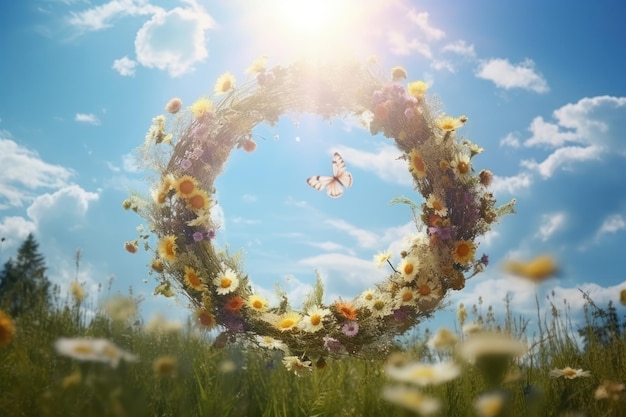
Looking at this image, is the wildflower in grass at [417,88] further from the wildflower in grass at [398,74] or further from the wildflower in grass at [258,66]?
the wildflower in grass at [258,66]

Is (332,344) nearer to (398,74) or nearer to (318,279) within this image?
(318,279)

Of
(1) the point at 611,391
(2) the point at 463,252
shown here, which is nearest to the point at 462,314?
(2) the point at 463,252

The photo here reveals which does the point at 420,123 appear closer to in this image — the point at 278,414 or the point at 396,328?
the point at 396,328

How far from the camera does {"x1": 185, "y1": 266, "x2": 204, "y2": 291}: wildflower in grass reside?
456 centimetres

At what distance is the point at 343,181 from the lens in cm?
555

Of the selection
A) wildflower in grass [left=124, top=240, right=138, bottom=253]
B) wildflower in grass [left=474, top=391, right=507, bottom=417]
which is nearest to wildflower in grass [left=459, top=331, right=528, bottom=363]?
wildflower in grass [left=474, top=391, right=507, bottom=417]

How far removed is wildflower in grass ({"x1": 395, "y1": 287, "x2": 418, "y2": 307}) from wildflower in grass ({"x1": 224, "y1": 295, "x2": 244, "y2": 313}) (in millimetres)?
1232

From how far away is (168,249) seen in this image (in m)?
4.67

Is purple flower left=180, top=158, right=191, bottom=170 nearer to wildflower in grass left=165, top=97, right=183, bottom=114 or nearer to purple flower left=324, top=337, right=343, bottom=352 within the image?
wildflower in grass left=165, top=97, right=183, bottom=114

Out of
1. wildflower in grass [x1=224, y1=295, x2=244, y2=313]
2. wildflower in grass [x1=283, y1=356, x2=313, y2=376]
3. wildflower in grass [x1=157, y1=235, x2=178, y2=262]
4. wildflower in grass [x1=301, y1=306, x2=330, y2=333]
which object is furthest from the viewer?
wildflower in grass [x1=157, y1=235, x2=178, y2=262]

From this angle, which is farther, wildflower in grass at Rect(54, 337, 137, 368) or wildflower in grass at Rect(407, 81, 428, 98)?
wildflower in grass at Rect(407, 81, 428, 98)

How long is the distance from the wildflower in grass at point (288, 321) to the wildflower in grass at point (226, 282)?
17.4 inches

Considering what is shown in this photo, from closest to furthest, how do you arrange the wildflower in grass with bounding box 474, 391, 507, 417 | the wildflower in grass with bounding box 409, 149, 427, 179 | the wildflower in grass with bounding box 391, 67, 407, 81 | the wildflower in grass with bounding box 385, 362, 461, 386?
1. the wildflower in grass with bounding box 474, 391, 507, 417
2. the wildflower in grass with bounding box 385, 362, 461, 386
3. the wildflower in grass with bounding box 409, 149, 427, 179
4. the wildflower in grass with bounding box 391, 67, 407, 81

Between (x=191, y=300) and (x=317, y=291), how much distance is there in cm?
105
